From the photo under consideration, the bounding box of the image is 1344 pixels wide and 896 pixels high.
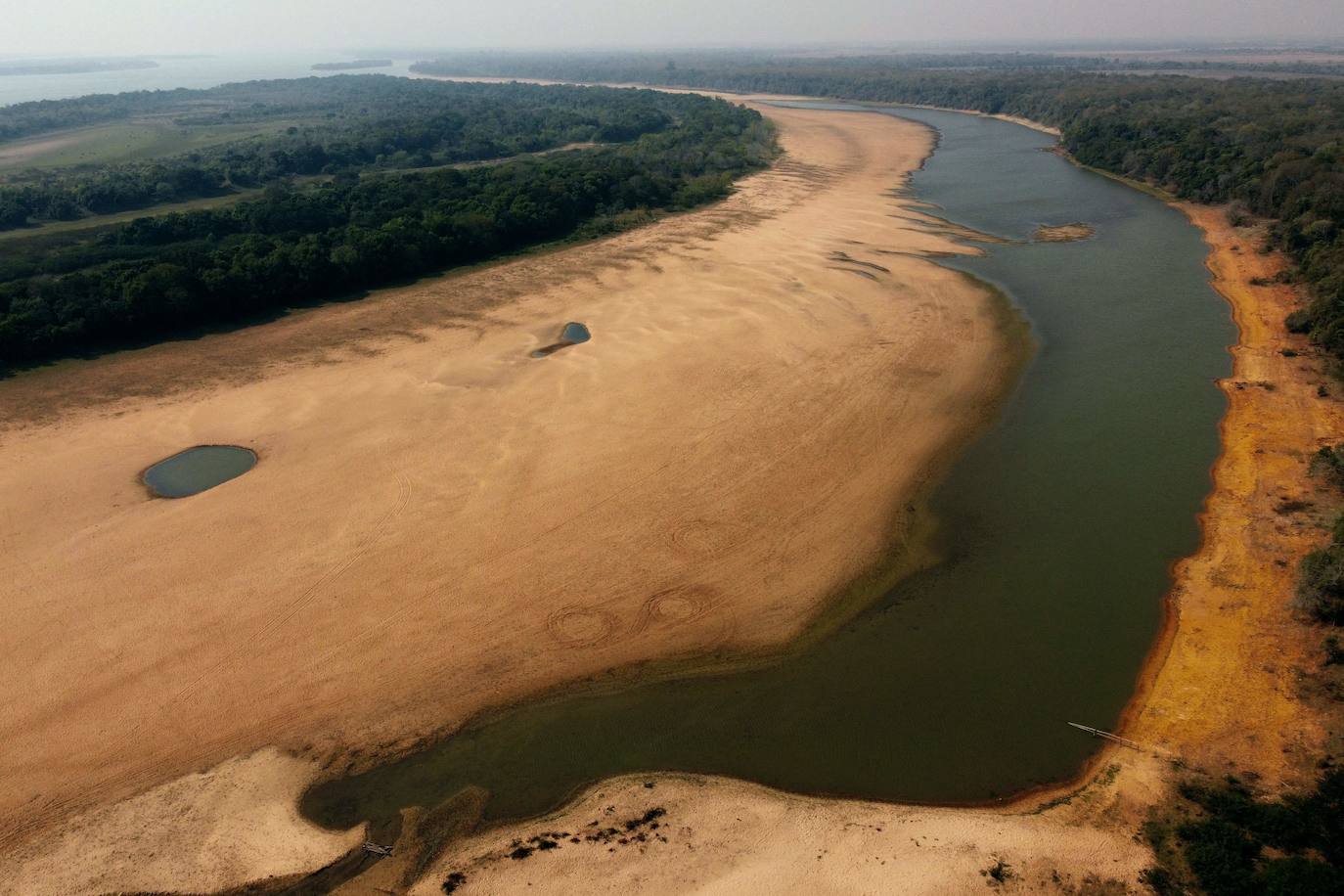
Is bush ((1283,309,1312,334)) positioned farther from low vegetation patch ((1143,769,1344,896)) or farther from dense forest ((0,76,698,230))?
dense forest ((0,76,698,230))

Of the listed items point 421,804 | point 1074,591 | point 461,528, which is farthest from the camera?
point 461,528

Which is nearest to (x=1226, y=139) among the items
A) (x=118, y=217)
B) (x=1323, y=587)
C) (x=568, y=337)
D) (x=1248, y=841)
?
(x=568, y=337)

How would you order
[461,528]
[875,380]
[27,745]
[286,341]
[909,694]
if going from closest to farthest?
[27,745] < [909,694] < [461,528] < [875,380] < [286,341]

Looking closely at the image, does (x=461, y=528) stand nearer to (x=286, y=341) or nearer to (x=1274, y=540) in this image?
(x=286, y=341)

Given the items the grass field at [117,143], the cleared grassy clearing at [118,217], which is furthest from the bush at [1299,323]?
the grass field at [117,143]

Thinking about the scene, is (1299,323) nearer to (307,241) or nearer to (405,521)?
(405,521)

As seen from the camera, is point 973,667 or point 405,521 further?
point 405,521

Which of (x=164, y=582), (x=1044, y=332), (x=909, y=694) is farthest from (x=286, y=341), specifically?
(x=1044, y=332)
